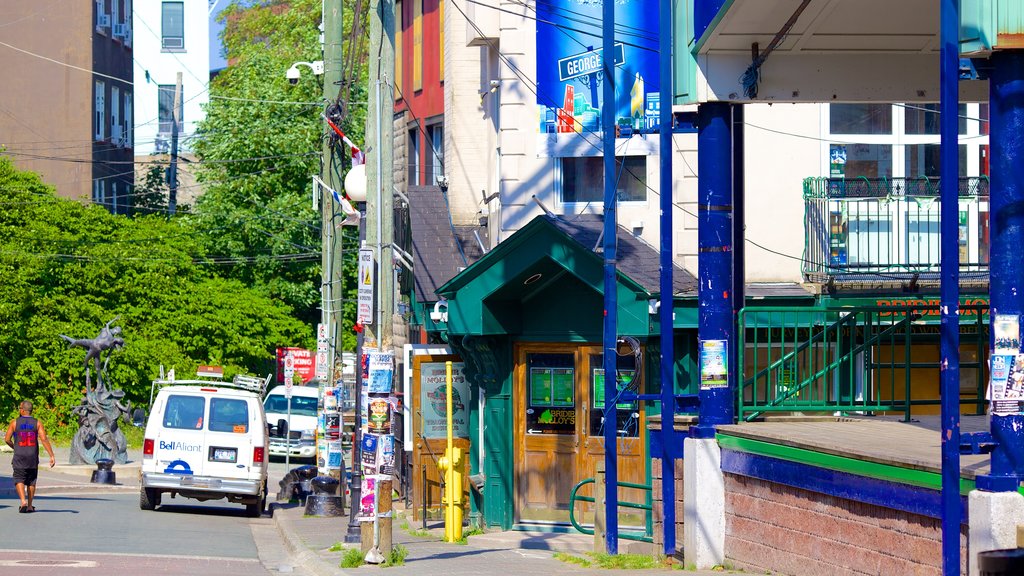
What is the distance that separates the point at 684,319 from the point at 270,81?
34974 millimetres

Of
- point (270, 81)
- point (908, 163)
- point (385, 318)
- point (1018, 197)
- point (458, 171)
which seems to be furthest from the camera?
point (270, 81)

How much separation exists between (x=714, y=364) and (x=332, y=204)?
14976 millimetres

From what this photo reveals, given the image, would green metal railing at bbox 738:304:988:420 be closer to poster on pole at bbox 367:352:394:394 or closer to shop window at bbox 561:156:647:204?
shop window at bbox 561:156:647:204

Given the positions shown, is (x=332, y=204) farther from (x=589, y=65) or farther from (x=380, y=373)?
(x=380, y=373)

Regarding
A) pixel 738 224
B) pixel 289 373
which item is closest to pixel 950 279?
pixel 738 224

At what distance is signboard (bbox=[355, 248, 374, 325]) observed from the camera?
1588cm

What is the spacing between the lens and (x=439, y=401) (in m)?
19.3

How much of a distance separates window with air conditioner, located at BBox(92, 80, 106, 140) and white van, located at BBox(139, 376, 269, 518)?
32.4 meters

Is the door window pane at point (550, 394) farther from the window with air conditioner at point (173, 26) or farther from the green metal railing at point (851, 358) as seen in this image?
the window with air conditioner at point (173, 26)

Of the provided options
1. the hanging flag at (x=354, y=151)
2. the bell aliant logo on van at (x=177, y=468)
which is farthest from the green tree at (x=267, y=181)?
the bell aliant logo on van at (x=177, y=468)

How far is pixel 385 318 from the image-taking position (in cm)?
1502

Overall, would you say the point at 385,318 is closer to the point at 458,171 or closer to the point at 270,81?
the point at 458,171

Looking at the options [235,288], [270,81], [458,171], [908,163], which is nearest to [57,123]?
[270,81]

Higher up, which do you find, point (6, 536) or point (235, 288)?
point (235, 288)
